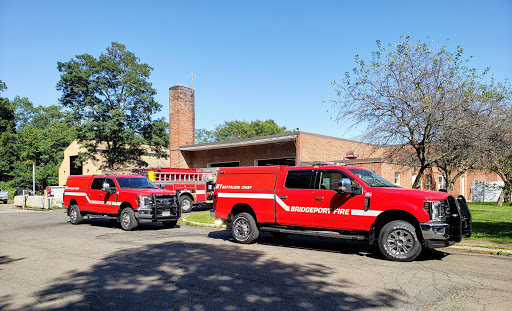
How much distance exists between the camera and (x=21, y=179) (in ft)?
189

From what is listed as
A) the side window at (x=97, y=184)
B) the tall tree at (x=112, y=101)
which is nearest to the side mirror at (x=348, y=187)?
the side window at (x=97, y=184)

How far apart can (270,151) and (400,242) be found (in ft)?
58.6

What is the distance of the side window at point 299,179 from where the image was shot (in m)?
9.55

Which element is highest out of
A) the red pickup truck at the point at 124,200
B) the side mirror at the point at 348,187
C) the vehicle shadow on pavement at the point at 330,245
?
the side mirror at the point at 348,187

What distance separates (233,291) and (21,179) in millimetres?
62891

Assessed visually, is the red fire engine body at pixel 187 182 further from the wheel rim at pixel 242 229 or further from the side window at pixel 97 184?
the wheel rim at pixel 242 229

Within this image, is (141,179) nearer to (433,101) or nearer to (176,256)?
(176,256)

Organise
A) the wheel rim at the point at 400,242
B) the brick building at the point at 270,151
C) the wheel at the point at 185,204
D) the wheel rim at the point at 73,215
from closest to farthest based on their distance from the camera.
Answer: the wheel rim at the point at 400,242
the wheel rim at the point at 73,215
the wheel at the point at 185,204
the brick building at the point at 270,151

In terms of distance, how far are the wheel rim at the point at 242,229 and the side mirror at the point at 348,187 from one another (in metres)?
3.09

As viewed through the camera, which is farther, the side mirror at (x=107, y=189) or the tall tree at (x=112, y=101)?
the tall tree at (x=112, y=101)

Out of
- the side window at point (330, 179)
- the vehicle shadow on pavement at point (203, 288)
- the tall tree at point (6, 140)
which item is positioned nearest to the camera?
the vehicle shadow on pavement at point (203, 288)

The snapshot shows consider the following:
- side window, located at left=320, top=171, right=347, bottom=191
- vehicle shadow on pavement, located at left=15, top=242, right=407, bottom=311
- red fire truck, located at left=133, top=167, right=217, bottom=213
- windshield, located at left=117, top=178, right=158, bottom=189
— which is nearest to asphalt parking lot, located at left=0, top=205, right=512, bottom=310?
vehicle shadow on pavement, located at left=15, top=242, right=407, bottom=311

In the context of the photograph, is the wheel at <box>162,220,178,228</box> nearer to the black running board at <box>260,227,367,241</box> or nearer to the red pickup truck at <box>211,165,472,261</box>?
the red pickup truck at <box>211,165,472,261</box>

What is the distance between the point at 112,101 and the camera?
128ft
